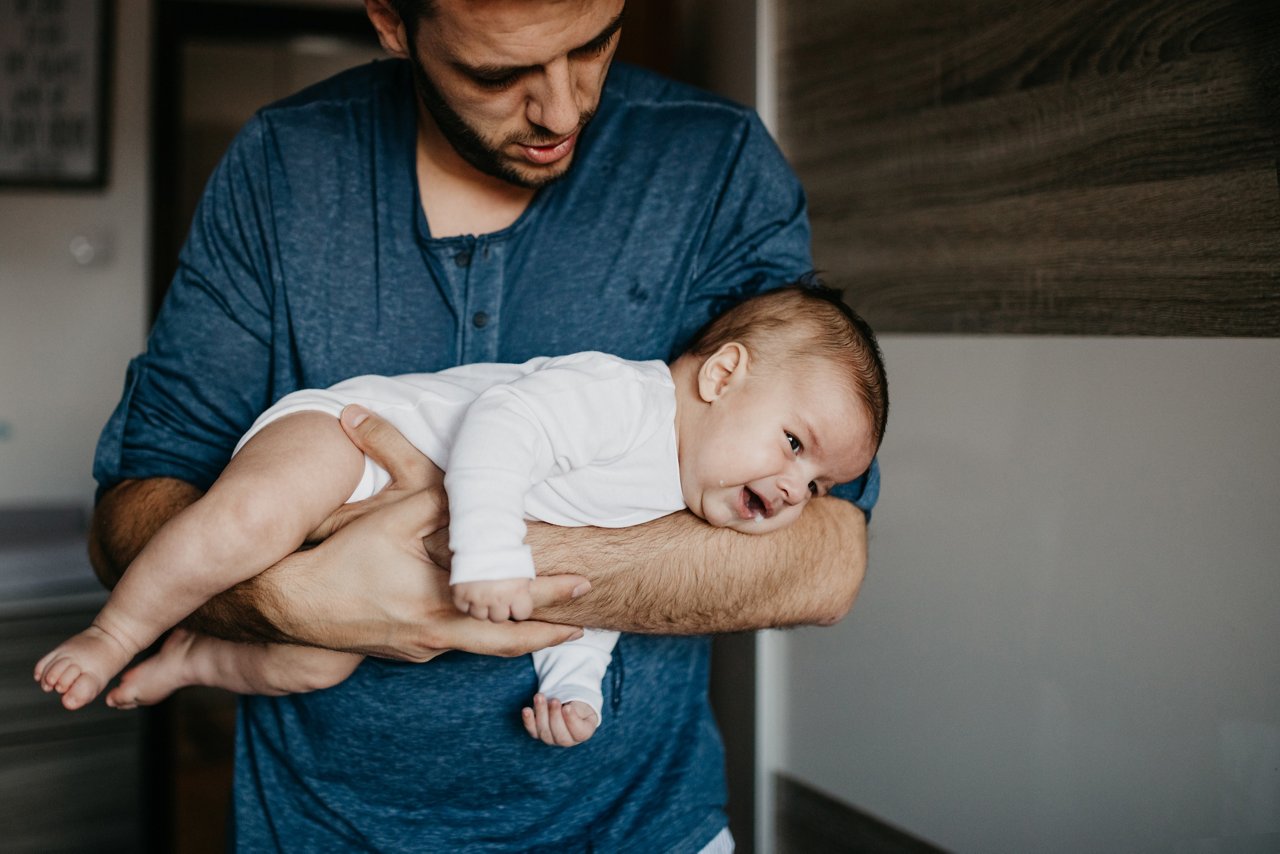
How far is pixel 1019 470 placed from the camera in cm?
161

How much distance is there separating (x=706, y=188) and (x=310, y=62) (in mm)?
4260

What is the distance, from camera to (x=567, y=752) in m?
1.22

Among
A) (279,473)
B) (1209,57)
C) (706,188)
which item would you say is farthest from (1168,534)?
(279,473)

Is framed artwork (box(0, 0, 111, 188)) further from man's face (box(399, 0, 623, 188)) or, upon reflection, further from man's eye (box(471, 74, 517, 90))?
man's eye (box(471, 74, 517, 90))

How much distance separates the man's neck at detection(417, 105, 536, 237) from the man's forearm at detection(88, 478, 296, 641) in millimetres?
454

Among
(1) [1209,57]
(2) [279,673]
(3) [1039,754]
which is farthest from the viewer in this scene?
(3) [1039,754]

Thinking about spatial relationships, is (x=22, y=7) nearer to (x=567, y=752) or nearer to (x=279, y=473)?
(x=279, y=473)

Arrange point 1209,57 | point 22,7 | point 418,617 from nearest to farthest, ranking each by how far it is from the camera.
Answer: point 418,617 < point 1209,57 < point 22,7

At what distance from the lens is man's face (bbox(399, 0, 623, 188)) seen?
1.08 m

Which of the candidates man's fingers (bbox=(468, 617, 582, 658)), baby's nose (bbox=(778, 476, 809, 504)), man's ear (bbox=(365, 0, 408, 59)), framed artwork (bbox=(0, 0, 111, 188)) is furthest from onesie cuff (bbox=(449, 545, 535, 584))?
framed artwork (bbox=(0, 0, 111, 188))

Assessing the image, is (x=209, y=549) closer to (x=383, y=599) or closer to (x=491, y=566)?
(x=383, y=599)

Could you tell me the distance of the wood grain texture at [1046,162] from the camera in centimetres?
128

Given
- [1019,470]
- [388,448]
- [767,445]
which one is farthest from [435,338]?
[1019,470]

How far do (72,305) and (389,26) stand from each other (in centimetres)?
244
